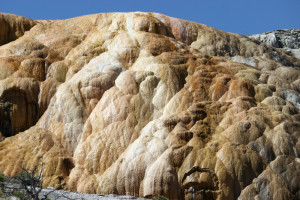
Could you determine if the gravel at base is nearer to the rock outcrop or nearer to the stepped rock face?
the stepped rock face

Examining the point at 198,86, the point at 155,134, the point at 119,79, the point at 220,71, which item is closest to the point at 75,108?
the point at 119,79

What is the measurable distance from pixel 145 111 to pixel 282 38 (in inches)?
1179

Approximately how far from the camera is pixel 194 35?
31.7 meters

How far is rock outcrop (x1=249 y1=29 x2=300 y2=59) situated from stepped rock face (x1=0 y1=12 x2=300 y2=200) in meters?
17.4

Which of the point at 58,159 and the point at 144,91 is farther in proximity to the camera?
the point at 144,91

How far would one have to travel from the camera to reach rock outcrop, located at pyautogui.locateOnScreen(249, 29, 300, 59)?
157 ft

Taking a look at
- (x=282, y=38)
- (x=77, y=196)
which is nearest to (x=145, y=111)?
(x=77, y=196)

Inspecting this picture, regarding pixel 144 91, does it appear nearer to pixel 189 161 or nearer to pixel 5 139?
pixel 189 161

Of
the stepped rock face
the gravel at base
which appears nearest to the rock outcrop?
the stepped rock face

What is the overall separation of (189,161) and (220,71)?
7539 mm

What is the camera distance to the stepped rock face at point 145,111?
71.9 feet

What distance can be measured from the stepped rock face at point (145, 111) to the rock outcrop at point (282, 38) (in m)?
17.4

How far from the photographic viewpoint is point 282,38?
49.9 meters

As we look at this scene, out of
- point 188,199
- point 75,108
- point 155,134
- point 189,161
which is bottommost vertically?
point 188,199
